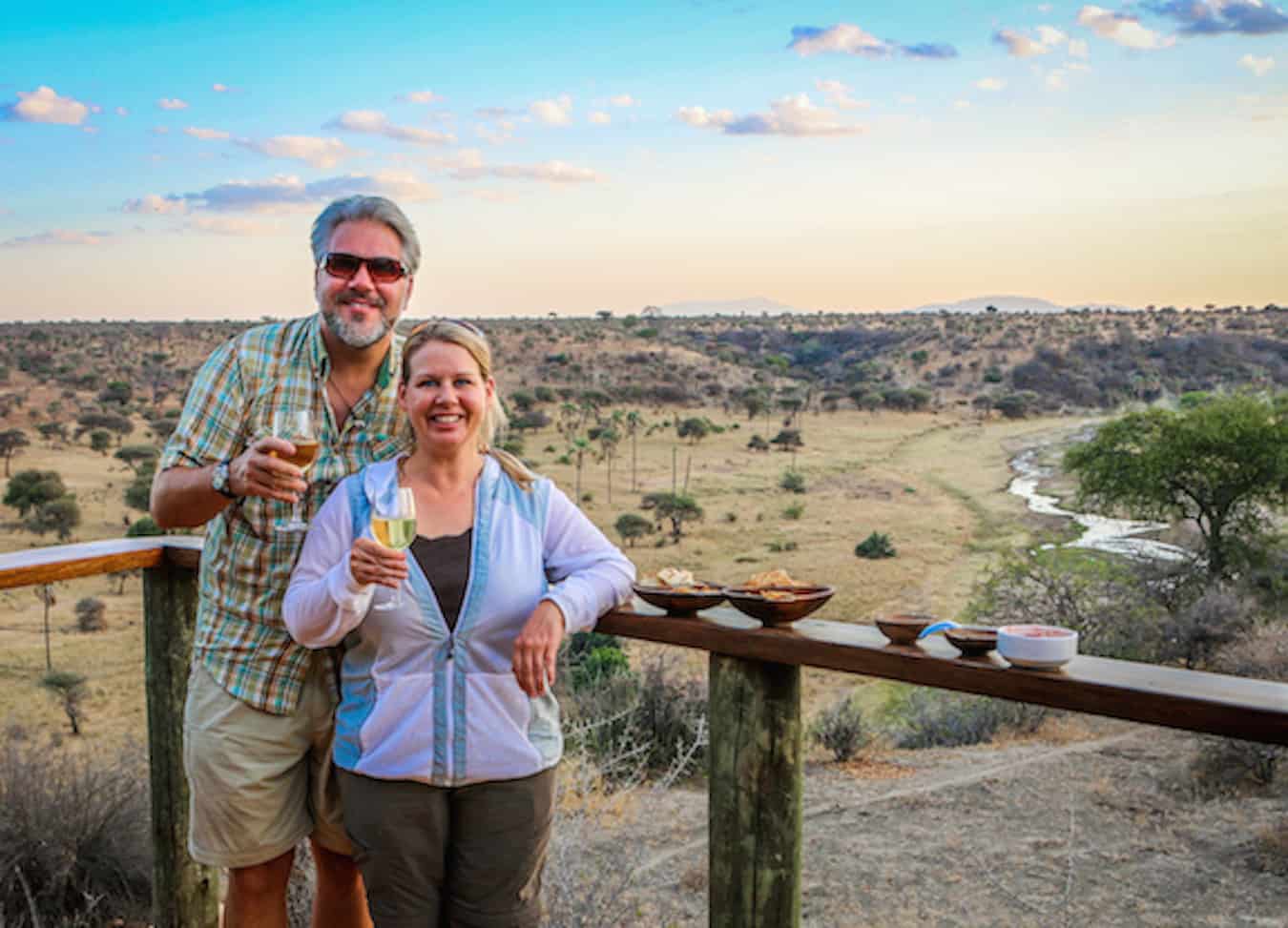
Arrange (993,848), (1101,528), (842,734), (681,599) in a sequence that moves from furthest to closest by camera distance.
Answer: (1101,528) < (842,734) < (993,848) < (681,599)

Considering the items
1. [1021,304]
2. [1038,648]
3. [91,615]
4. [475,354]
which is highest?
[1021,304]

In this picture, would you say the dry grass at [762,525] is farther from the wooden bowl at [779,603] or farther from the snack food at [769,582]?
the wooden bowl at [779,603]

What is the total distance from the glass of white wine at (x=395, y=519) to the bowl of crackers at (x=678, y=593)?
1.82 feet

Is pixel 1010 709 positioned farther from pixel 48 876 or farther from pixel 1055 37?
pixel 1055 37

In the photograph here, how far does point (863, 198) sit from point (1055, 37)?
32.5 ft

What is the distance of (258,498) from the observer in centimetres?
233

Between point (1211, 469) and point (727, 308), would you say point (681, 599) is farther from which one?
point (727, 308)

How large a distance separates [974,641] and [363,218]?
1.49 m

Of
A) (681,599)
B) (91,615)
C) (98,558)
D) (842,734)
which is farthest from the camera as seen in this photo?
(91,615)

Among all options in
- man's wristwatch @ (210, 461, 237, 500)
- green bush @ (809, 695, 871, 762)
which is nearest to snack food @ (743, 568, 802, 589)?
man's wristwatch @ (210, 461, 237, 500)

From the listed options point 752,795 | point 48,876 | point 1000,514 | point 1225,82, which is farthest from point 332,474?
point 1000,514

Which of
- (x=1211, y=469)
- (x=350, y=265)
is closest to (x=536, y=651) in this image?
(x=350, y=265)

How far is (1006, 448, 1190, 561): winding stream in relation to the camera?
1628 centimetres

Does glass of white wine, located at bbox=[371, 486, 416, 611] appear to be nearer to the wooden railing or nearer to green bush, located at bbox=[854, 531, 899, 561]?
the wooden railing
